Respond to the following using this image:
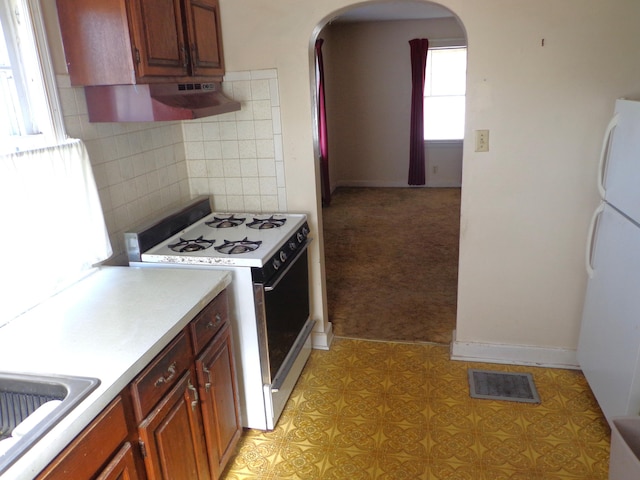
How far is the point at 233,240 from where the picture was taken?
253 centimetres

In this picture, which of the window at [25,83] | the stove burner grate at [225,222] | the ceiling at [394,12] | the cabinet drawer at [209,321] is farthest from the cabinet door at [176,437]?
the ceiling at [394,12]

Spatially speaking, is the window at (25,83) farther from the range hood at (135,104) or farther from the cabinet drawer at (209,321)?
the cabinet drawer at (209,321)

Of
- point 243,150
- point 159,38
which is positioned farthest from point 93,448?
point 243,150

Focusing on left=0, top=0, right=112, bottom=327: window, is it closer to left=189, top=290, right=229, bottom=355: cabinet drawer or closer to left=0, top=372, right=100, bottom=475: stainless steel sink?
left=0, top=372, right=100, bottom=475: stainless steel sink

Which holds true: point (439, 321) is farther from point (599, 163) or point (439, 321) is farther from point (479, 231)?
point (599, 163)

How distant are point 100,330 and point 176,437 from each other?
45 cm

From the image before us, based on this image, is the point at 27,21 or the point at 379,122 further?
the point at 379,122

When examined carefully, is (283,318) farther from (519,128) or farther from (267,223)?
(519,128)

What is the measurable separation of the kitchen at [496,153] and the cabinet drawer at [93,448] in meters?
1.17

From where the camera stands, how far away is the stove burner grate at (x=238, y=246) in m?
2.31

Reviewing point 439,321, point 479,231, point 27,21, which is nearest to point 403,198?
point 439,321

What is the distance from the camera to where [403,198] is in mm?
7129

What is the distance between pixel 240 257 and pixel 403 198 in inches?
204

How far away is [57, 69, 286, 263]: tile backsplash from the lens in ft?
7.82
